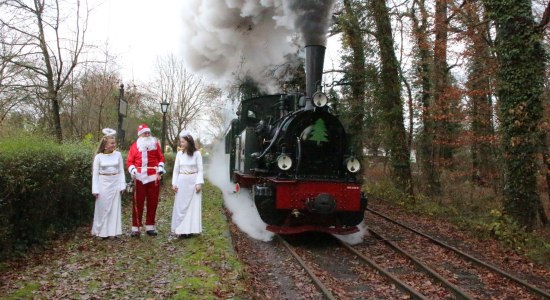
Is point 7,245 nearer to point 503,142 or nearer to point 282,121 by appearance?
point 282,121

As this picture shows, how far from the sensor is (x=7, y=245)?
561 cm

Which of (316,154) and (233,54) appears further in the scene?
(233,54)

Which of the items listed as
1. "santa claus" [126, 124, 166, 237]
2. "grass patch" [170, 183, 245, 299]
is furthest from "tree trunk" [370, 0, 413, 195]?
"santa claus" [126, 124, 166, 237]

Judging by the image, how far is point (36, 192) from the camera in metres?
6.12

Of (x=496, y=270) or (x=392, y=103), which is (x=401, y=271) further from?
(x=392, y=103)

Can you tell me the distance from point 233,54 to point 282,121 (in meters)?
6.33

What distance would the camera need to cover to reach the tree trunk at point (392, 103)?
1468 cm

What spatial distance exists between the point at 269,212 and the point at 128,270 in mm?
3035

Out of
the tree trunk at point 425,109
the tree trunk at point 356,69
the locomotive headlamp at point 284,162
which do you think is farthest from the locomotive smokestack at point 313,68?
the tree trunk at point 425,109

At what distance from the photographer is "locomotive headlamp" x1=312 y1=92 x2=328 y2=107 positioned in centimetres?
802

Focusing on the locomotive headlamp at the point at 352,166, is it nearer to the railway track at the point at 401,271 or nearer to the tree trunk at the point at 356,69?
the railway track at the point at 401,271

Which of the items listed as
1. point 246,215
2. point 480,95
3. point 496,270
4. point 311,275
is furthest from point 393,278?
point 480,95

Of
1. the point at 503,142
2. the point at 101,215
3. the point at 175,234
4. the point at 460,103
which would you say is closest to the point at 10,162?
the point at 101,215

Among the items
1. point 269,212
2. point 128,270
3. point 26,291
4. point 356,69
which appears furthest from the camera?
point 356,69
